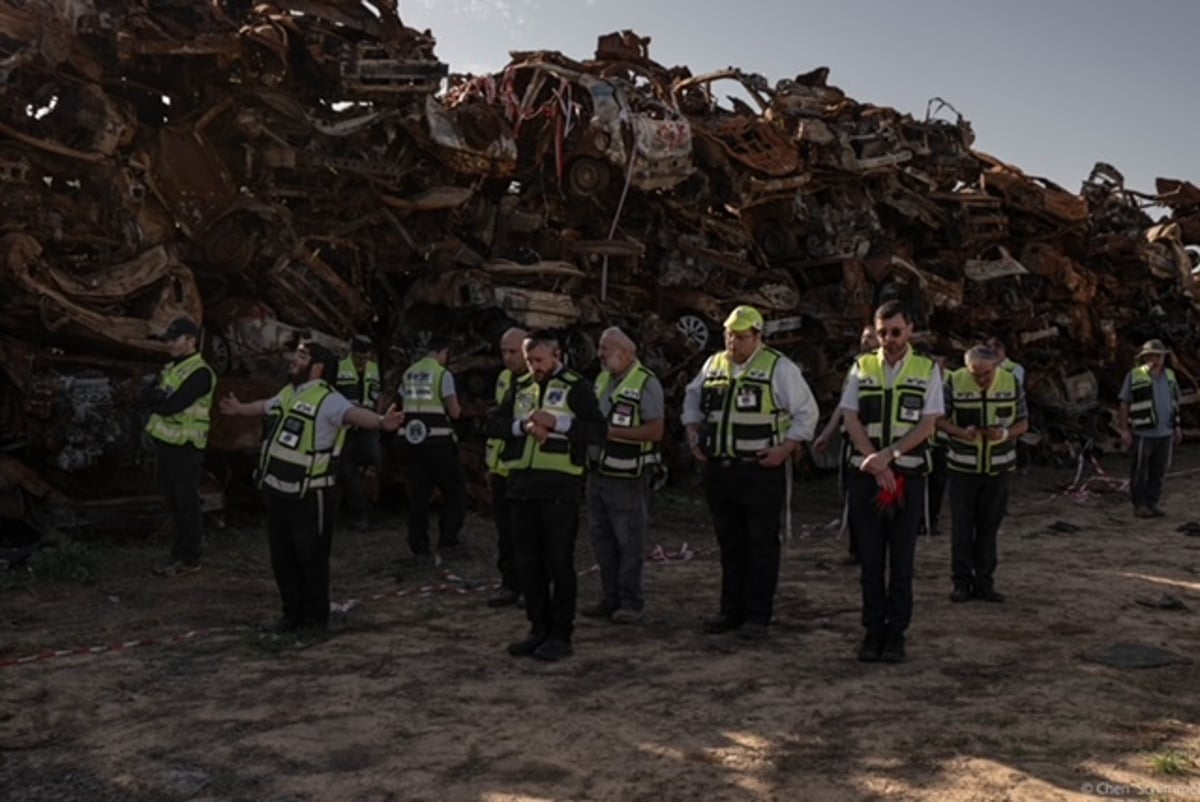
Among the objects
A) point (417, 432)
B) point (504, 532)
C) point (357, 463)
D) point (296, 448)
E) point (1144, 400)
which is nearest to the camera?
point (296, 448)

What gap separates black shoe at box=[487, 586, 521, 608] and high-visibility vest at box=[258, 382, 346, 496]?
181cm

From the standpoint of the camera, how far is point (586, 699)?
5715 millimetres

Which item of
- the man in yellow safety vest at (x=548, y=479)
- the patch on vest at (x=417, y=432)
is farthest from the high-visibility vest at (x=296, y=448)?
the patch on vest at (x=417, y=432)

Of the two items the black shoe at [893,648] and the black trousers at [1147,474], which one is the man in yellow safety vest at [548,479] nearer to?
the black shoe at [893,648]

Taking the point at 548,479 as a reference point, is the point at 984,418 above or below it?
above

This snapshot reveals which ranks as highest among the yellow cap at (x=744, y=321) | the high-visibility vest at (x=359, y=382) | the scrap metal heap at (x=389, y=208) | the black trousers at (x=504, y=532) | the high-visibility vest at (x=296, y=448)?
the scrap metal heap at (x=389, y=208)

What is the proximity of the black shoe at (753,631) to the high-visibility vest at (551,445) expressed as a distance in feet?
5.16

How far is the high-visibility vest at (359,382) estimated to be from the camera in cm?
1072

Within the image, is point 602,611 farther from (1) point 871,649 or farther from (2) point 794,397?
(2) point 794,397

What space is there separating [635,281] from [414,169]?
3483 millimetres

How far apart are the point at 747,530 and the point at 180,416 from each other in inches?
180

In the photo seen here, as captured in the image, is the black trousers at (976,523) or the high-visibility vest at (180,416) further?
the high-visibility vest at (180,416)

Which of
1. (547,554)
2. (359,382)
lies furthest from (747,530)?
(359,382)

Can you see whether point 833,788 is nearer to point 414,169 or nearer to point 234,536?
point 234,536
